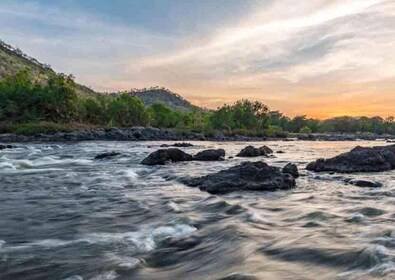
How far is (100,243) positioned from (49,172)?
12.6 m

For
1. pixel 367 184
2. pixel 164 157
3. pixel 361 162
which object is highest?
pixel 361 162

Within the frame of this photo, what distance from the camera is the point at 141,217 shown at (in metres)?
9.30

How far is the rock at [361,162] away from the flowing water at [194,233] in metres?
3.96

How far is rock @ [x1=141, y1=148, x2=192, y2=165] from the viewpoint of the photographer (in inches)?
856

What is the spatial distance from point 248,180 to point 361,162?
21.9ft

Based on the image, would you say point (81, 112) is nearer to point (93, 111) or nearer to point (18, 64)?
point (93, 111)

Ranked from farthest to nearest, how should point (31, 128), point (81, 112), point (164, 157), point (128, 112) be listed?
point (128, 112)
point (81, 112)
point (31, 128)
point (164, 157)

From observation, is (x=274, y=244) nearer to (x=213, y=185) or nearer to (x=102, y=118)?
(x=213, y=185)

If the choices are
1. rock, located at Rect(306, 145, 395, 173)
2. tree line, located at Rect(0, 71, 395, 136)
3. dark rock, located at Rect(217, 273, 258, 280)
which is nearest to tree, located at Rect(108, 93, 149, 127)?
tree line, located at Rect(0, 71, 395, 136)

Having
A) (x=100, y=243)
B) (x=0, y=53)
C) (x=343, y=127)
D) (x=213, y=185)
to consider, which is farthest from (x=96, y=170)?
(x=343, y=127)

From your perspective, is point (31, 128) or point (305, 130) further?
point (305, 130)

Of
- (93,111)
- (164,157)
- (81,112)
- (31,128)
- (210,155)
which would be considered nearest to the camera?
(164,157)

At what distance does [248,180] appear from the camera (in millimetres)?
13062

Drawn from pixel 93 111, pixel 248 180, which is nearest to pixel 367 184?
pixel 248 180
